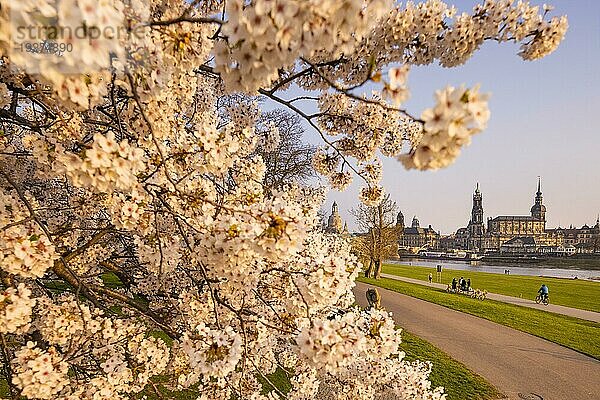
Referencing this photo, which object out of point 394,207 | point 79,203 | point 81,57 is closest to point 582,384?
point 79,203

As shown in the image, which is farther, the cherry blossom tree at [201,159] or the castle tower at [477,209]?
the castle tower at [477,209]

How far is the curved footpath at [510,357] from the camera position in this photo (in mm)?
8547

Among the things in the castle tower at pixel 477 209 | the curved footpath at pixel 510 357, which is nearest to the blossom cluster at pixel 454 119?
the curved footpath at pixel 510 357

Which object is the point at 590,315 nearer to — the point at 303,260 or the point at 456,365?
the point at 456,365

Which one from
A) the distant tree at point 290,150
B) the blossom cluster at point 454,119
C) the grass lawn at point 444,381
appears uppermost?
the distant tree at point 290,150

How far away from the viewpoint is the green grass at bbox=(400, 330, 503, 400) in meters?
8.23

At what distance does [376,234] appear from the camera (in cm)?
3822

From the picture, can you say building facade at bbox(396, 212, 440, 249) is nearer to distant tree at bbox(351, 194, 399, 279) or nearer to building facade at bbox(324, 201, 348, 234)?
building facade at bbox(324, 201, 348, 234)

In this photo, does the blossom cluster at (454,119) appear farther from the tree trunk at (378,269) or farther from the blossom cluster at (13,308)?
the tree trunk at (378,269)

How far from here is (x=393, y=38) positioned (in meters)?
3.19

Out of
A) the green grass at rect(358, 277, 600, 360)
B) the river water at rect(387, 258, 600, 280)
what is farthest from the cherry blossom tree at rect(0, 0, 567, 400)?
the river water at rect(387, 258, 600, 280)

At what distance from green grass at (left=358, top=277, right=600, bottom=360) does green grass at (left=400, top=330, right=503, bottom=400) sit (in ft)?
14.3

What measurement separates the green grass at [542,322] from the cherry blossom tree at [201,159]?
10.5m

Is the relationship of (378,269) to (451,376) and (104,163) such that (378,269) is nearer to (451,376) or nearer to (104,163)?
(451,376)
